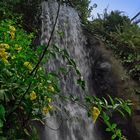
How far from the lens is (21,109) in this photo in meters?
2.94

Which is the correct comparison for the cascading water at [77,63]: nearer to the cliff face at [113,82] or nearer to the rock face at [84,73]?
the rock face at [84,73]

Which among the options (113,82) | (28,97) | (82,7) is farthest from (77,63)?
(28,97)

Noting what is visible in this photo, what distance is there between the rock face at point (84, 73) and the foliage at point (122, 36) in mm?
236

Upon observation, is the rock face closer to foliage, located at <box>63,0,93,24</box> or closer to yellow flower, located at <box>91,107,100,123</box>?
foliage, located at <box>63,0,93,24</box>

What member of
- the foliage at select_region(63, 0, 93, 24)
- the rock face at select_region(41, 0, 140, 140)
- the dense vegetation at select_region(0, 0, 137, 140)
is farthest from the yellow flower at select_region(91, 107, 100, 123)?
the foliage at select_region(63, 0, 93, 24)

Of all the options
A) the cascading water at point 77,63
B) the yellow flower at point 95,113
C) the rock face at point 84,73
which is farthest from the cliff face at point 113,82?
the yellow flower at point 95,113

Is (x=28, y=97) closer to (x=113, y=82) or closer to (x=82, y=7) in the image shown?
(x=113, y=82)

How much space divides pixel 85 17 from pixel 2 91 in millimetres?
7012

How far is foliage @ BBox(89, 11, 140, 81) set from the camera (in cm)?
804

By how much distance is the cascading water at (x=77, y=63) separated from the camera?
5.77 metres

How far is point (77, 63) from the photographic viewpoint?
25.3 ft

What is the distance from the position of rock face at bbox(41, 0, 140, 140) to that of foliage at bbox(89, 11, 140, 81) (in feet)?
0.77

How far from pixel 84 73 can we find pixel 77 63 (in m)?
0.24

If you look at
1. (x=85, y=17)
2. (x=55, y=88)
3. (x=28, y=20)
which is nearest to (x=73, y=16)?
(x=85, y=17)
